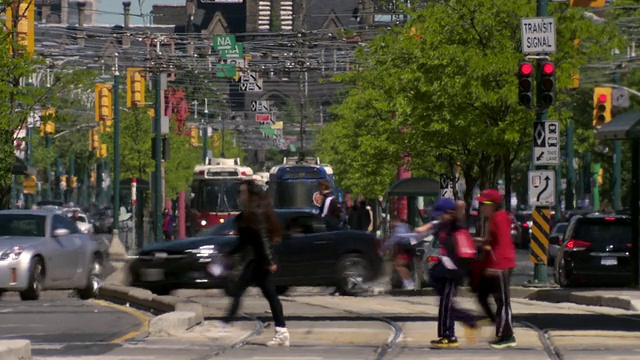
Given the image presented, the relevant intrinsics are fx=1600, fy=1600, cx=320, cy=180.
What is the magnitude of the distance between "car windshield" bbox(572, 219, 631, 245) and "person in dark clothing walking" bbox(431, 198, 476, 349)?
16.9 metres

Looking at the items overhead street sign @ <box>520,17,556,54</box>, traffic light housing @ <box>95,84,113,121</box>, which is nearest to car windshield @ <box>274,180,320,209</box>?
traffic light housing @ <box>95,84,113,121</box>

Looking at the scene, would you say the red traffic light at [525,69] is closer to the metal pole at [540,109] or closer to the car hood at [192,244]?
the metal pole at [540,109]

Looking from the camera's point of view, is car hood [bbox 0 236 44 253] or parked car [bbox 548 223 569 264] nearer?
car hood [bbox 0 236 44 253]

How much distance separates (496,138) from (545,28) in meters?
6.34

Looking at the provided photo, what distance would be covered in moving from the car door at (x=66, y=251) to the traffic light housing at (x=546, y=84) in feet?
28.3

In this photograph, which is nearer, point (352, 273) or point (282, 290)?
point (352, 273)

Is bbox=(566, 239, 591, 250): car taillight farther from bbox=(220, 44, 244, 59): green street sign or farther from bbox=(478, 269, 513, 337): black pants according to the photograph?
bbox=(220, 44, 244, 59): green street sign

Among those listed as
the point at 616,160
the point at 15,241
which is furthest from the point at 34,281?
the point at 616,160

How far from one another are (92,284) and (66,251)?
47.2 inches

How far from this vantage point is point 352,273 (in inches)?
1144

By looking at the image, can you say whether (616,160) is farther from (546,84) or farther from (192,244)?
(192,244)

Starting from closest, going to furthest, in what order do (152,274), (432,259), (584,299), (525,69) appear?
(584,299) → (152,274) → (525,69) → (432,259)

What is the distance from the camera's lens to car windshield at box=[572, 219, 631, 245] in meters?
33.5

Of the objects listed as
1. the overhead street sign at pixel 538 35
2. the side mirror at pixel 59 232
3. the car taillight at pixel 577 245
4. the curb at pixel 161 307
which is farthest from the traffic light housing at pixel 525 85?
the side mirror at pixel 59 232
